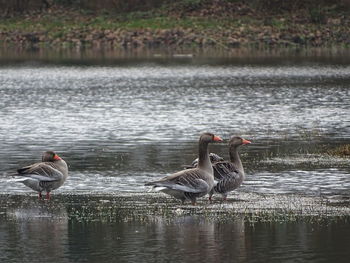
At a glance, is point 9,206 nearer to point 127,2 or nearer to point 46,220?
point 46,220

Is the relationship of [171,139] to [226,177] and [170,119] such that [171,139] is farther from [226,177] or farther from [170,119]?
[226,177]

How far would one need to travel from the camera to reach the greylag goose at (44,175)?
1998 centimetres

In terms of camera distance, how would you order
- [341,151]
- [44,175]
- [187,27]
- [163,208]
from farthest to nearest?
[187,27]
[341,151]
[44,175]
[163,208]

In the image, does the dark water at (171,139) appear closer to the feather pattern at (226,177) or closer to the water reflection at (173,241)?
the water reflection at (173,241)

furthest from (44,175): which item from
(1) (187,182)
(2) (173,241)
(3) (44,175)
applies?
(2) (173,241)

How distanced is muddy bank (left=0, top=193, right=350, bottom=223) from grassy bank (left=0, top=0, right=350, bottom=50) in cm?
7517

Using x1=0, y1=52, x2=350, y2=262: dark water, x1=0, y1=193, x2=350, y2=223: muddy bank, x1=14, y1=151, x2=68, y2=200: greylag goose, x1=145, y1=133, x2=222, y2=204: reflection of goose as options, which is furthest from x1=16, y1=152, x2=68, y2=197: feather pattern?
x1=145, y1=133, x2=222, y2=204: reflection of goose

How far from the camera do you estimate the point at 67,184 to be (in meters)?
22.9

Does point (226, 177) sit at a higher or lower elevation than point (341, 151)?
higher

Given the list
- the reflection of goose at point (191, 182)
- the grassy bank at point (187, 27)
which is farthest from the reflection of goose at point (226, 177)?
the grassy bank at point (187, 27)

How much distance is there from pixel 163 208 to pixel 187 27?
80801mm

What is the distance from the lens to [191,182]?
18.8 m

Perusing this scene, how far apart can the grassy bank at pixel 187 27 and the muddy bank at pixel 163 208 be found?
247ft

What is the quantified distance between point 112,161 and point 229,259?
12.2 metres
